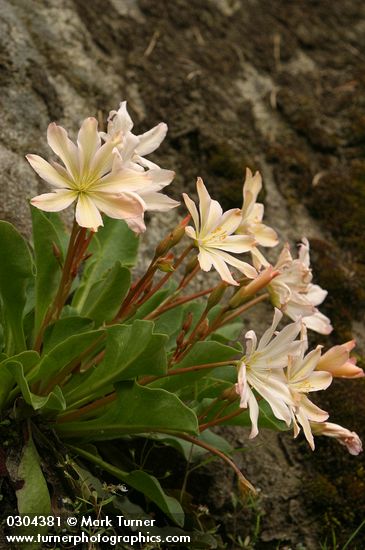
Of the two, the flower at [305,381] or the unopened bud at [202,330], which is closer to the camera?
the flower at [305,381]

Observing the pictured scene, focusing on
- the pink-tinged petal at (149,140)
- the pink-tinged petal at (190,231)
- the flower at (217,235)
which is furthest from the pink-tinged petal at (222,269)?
the pink-tinged petal at (149,140)

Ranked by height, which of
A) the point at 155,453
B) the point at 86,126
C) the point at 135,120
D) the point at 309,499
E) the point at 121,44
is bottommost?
the point at 309,499

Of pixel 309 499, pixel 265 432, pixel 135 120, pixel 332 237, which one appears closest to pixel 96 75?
pixel 135 120

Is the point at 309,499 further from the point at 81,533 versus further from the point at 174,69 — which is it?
the point at 174,69

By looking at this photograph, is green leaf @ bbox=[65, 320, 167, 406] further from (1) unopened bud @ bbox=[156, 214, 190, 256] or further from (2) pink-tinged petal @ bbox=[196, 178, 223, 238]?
(2) pink-tinged petal @ bbox=[196, 178, 223, 238]

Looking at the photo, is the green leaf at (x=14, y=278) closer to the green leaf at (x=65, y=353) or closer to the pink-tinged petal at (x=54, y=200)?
the green leaf at (x=65, y=353)

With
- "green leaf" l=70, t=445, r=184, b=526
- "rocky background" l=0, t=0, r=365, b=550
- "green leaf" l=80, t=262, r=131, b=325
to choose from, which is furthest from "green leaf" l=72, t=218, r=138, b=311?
"green leaf" l=70, t=445, r=184, b=526
